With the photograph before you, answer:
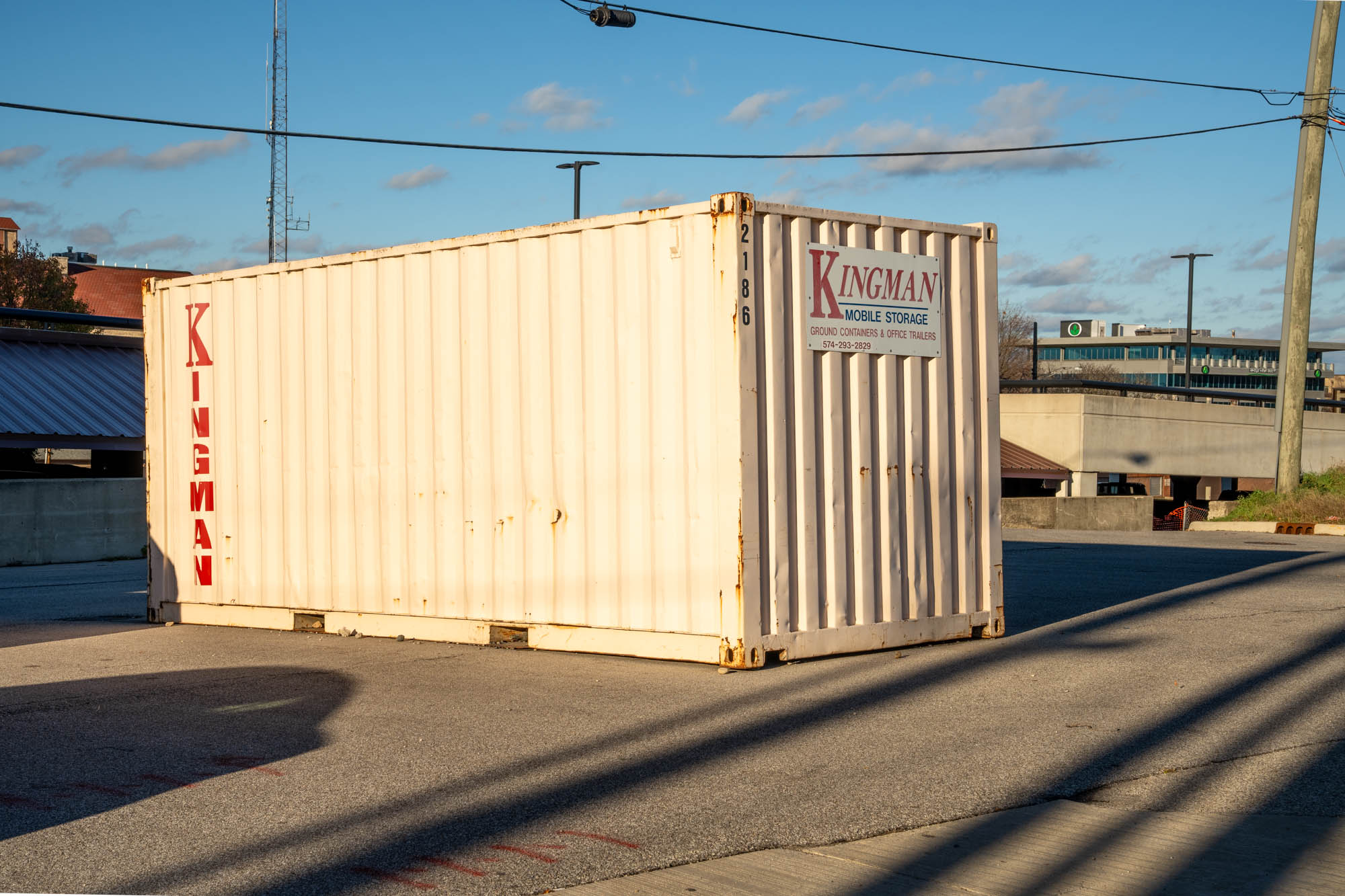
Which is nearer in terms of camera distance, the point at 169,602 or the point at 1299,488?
the point at 169,602

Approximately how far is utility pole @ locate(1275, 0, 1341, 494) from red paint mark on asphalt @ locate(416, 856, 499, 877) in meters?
21.9

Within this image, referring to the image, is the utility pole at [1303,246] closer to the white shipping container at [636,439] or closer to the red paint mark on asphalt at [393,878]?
the white shipping container at [636,439]

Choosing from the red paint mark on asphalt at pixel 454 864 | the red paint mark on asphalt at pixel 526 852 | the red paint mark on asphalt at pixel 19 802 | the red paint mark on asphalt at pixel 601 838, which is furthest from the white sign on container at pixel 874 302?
the red paint mark on asphalt at pixel 19 802

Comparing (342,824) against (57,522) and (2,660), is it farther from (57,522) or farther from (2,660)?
(57,522)

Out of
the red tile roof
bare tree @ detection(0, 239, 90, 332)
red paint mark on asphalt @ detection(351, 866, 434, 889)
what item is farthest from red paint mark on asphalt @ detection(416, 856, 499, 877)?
the red tile roof

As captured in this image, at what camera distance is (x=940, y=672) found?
825cm

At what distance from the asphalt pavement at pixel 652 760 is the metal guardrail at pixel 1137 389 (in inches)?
1044

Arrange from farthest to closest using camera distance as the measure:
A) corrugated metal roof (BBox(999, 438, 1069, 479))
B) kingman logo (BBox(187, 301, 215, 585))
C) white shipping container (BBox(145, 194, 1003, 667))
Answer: corrugated metal roof (BBox(999, 438, 1069, 479)) → kingman logo (BBox(187, 301, 215, 585)) → white shipping container (BBox(145, 194, 1003, 667))

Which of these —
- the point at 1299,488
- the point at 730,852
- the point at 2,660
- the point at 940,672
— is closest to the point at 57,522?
the point at 2,660

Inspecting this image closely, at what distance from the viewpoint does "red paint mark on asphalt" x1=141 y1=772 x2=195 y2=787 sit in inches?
223

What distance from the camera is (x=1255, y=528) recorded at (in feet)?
74.6

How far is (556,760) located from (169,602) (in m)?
6.98

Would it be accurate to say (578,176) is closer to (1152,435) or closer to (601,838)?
(1152,435)

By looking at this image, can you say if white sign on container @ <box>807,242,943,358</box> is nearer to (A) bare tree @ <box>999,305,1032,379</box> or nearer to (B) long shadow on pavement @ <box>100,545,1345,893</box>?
(B) long shadow on pavement @ <box>100,545,1345,893</box>
